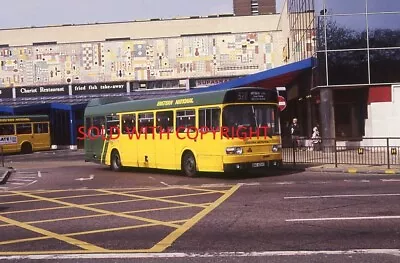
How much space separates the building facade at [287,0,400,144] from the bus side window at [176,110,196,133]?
11228mm

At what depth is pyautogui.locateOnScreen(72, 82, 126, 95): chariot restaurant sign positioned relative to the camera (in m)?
58.2

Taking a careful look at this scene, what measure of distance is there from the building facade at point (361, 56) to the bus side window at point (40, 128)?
2329 cm

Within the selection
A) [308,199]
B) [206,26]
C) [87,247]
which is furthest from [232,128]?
[206,26]

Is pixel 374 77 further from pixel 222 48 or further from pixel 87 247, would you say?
pixel 222 48

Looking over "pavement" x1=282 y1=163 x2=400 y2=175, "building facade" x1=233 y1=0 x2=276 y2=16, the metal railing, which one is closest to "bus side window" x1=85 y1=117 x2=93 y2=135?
the metal railing

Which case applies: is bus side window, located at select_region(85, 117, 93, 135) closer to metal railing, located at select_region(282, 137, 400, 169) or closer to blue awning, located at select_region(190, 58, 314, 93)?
blue awning, located at select_region(190, 58, 314, 93)

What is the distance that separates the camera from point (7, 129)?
4125cm

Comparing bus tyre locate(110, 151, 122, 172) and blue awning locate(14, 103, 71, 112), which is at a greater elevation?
blue awning locate(14, 103, 71, 112)

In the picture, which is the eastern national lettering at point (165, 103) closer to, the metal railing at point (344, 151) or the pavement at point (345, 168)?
the metal railing at point (344, 151)

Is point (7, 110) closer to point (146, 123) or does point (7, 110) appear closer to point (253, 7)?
point (146, 123)

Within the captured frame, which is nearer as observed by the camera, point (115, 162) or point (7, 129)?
point (115, 162)

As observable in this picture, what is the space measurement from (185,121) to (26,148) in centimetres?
2685

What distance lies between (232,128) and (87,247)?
32.3 feet

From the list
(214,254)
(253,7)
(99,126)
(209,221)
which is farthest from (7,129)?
(253,7)
